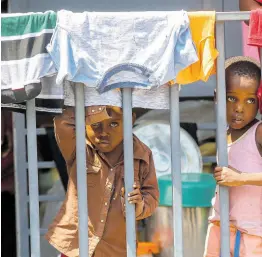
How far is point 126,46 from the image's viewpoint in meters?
3.49

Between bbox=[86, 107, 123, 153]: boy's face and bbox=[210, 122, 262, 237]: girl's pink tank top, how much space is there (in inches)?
19.7

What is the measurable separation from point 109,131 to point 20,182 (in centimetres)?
168

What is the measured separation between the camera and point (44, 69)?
344cm

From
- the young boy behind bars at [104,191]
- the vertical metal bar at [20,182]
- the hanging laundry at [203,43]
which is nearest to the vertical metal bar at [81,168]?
the young boy behind bars at [104,191]

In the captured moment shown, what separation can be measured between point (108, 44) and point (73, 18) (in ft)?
0.55

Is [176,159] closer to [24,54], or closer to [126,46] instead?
[126,46]

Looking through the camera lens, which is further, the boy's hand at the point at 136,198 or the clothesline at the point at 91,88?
the boy's hand at the point at 136,198

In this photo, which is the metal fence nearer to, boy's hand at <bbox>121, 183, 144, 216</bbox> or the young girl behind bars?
boy's hand at <bbox>121, 183, 144, 216</bbox>

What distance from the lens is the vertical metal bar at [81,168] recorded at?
11.6ft

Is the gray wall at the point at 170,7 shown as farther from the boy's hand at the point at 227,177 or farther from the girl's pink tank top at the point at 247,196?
the boy's hand at the point at 227,177

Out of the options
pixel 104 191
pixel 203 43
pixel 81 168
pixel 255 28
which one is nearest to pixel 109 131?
pixel 104 191

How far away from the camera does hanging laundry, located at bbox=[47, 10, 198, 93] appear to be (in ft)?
11.3

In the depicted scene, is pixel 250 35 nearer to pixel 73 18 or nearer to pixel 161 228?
pixel 73 18

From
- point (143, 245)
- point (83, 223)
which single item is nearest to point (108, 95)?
point (83, 223)
